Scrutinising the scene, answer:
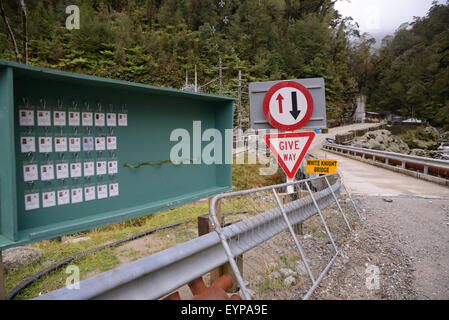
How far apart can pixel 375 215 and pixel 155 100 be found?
5.35m

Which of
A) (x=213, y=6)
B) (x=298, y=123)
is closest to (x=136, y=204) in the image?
(x=298, y=123)

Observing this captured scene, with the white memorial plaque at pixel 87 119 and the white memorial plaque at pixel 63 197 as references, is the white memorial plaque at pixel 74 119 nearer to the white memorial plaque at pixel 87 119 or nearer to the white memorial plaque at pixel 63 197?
the white memorial plaque at pixel 87 119

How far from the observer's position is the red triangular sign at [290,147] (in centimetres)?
471

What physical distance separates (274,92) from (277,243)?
2553 millimetres

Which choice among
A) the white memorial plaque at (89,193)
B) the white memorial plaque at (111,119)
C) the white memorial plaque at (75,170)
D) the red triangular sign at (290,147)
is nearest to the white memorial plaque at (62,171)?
the white memorial plaque at (75,170)

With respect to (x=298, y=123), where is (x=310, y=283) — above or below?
below

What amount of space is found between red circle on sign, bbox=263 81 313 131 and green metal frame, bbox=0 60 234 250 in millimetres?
657

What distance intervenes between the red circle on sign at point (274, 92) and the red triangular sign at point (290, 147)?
21 centimetres

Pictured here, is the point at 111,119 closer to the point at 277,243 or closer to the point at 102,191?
the point at 102,191

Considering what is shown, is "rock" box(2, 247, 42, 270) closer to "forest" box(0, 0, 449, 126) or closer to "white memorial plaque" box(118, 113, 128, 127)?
"white memorial plaque" box(118, 113, 128, 127)

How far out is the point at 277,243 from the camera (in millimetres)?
4258
